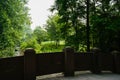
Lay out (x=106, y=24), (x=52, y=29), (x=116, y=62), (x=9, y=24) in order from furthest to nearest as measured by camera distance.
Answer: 1. (x=52, y=29)
2. (x=9, y=24)
3. (x=106, y=24)
4. (x=116, y=62)

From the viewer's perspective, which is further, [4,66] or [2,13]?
[2,13]

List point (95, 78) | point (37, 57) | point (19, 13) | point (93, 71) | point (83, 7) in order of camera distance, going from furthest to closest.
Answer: point (19, 13) < point (83, 7) < point (93, 71) < point (95, 78) < point (37, 57)

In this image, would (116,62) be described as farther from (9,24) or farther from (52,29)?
(52,29)

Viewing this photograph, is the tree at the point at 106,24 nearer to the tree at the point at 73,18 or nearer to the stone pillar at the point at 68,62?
the tree at the point at 73,18

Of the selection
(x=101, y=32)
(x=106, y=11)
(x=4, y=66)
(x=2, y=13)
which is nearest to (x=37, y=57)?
(x=4, y=66)

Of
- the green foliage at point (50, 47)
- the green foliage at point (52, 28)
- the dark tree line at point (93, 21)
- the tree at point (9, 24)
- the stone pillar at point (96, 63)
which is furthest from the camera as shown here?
the green foliage at point (52, 28)

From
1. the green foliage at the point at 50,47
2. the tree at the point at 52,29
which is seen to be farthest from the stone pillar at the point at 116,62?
the tree at the point at 52,29

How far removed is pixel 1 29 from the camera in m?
18.5

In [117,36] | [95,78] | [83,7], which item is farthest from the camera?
[83,7]

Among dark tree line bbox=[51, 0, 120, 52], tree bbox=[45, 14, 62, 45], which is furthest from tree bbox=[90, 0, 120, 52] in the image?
tree bbox=[45, 14, 62, 45]

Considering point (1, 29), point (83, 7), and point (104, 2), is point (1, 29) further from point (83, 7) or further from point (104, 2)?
point (104, 2)

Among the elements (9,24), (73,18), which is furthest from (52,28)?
(73,18)

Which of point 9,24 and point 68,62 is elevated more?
point 9,24

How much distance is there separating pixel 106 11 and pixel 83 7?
2.81 meters
